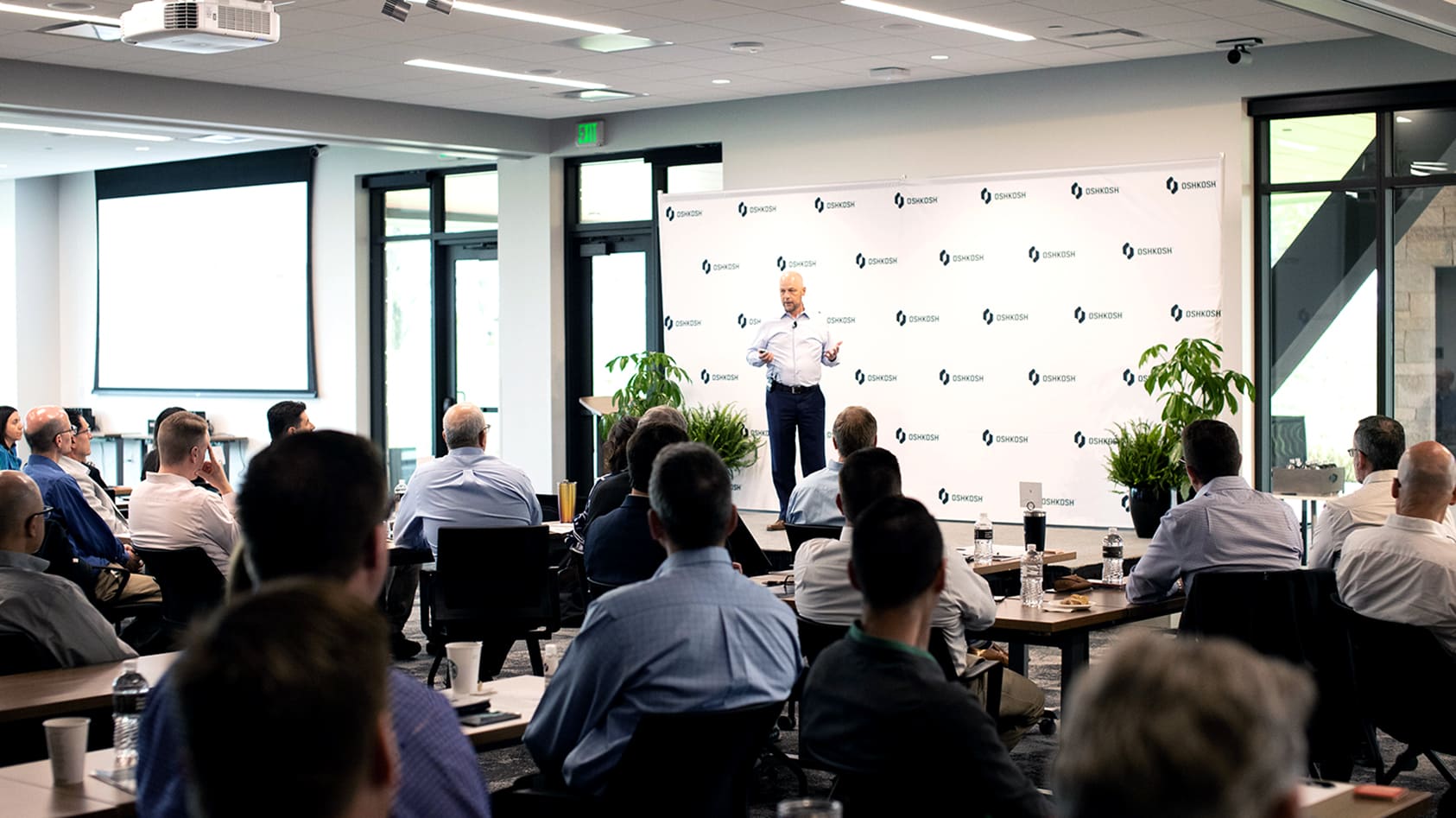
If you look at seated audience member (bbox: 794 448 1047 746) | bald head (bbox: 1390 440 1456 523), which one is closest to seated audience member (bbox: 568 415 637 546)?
seated audience member (bbox: 794 448 1047 746)

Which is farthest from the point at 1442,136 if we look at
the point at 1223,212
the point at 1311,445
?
the point at 1311,445

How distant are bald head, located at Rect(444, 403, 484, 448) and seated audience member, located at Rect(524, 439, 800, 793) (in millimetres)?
3987

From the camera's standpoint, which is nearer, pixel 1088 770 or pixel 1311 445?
pixel 1088 770

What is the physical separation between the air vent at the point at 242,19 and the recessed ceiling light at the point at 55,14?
2.34m

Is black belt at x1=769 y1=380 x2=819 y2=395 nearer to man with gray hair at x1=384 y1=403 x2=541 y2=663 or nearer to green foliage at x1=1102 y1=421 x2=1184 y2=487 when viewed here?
green foliage at x1=1102 y1=421 x2=1184 y2=487

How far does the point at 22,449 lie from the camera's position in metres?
18.2

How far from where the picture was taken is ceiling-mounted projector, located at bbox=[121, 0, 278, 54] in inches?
275

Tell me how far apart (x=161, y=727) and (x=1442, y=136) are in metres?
9.96

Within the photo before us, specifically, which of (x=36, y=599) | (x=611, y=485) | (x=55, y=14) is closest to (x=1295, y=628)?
(x=611, y=485)

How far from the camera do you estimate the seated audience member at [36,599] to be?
4223mm

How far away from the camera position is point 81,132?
14.2 meters

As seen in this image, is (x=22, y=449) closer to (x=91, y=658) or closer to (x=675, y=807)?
(x=91, y=658)

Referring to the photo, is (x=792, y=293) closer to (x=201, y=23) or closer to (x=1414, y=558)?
(x=201, y=23)

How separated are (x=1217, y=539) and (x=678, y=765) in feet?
9.45
